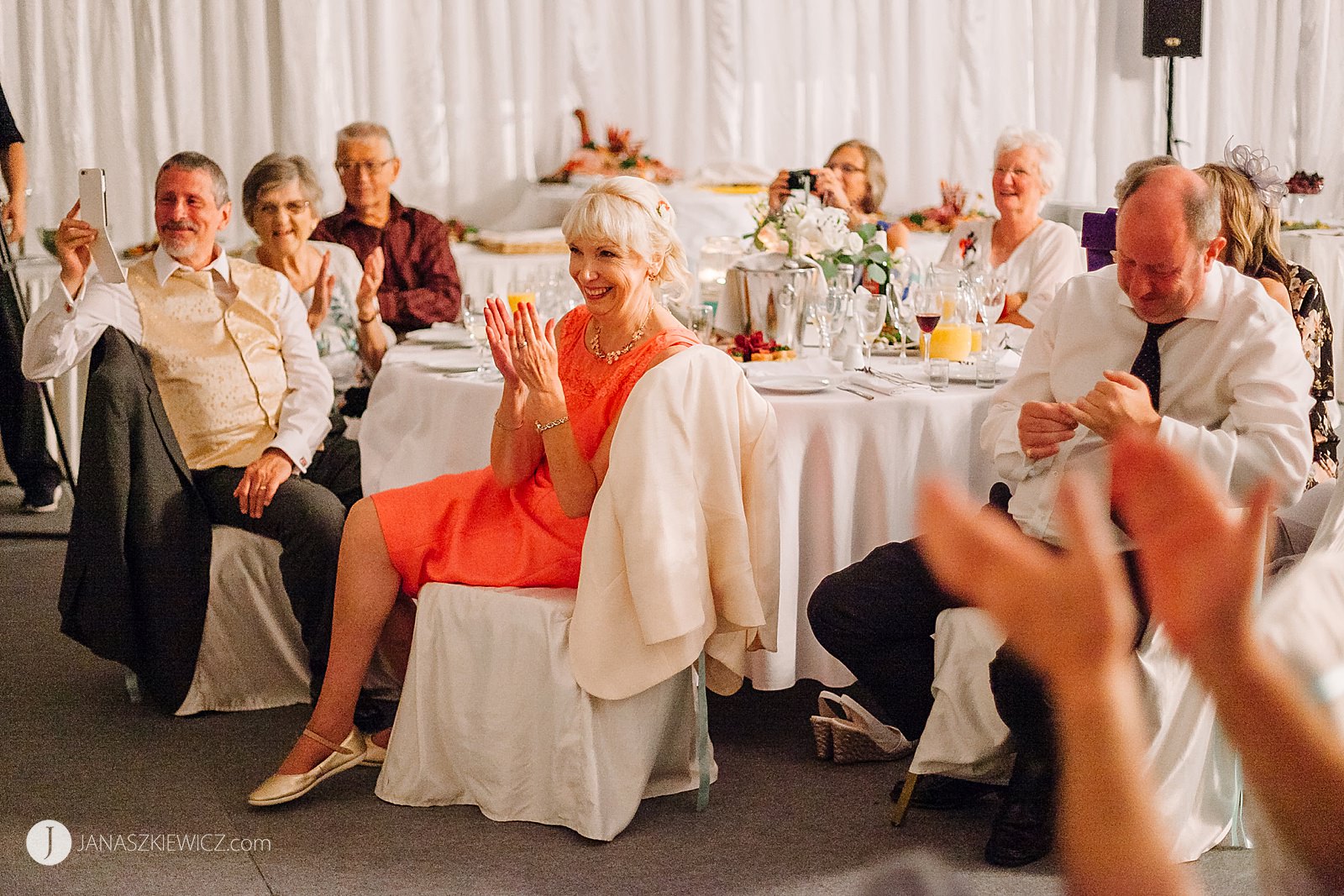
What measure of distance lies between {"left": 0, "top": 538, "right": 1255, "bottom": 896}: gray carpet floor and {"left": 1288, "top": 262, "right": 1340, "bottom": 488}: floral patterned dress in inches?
30.7

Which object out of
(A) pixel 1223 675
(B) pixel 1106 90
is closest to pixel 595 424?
(A) pixel 1223 675

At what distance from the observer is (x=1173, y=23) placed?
6383mm

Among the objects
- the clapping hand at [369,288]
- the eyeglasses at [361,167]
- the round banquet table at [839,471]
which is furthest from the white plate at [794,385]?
the eyeglasses at [361,167]

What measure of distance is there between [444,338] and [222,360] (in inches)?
23.0

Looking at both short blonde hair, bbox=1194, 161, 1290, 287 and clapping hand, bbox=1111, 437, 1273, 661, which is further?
short blonde hair, bbox=1194, 161, 1290, 287

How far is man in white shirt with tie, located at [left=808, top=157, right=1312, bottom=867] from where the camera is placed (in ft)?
7.29

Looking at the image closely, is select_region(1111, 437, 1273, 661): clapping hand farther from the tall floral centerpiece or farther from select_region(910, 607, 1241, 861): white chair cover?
the tall floral centerpiece

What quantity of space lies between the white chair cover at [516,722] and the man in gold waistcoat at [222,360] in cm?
44

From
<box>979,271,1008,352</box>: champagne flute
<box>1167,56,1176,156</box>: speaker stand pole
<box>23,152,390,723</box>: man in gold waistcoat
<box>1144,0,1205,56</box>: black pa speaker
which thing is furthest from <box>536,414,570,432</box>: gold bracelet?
<box>1144,0,1205,56</box>: black pa speaker

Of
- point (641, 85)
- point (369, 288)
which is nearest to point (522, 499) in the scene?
point (369, 288)

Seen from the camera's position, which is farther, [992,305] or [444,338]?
[444,338]

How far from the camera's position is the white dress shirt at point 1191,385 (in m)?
2.22

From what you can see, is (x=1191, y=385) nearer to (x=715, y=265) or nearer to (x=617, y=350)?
(x=617, y=350)

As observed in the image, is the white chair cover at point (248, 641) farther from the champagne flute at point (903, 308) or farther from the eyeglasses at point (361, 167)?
the eyeglasses at point (361, 167)
